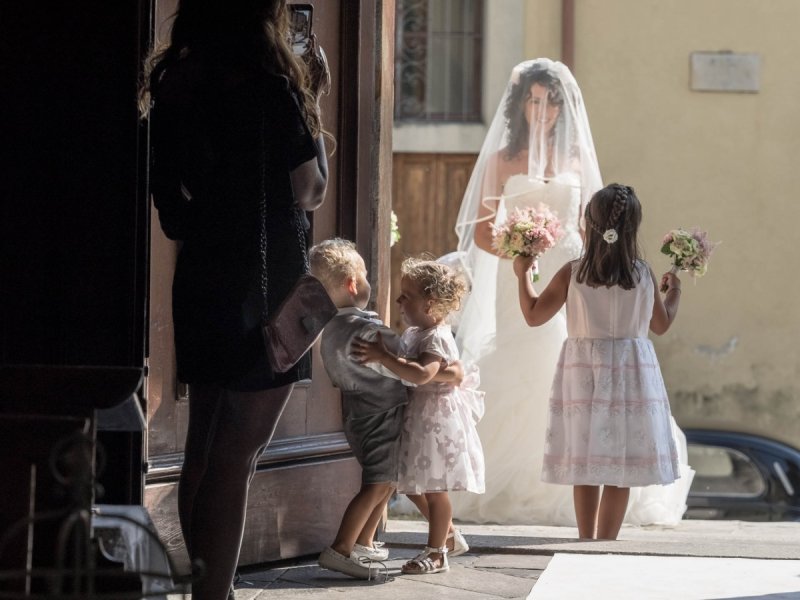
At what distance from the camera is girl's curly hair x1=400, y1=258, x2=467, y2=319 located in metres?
4.53

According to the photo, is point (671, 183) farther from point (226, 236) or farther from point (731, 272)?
point (226, 236)

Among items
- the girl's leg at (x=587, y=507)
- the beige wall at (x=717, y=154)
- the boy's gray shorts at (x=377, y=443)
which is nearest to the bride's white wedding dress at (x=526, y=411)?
the girl's leg at (x=587, y=507)

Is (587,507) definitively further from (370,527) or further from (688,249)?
(370,527)

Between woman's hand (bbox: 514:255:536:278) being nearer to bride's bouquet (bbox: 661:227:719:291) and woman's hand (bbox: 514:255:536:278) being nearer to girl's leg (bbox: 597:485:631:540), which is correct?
bride's bouquet (bbox: 661:227:719:291)

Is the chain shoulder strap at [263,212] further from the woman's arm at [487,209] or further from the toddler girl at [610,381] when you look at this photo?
the woman's arm at [487,209]

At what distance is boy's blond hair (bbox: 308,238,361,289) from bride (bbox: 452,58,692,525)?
267cm

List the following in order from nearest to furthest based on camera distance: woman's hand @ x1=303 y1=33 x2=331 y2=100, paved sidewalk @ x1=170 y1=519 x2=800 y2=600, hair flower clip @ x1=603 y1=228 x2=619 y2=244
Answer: woman's hand @ x1=303 y1=33 x2=331 y2=100 → paved sidewalk @ x1=170 y1=519 x2=800 y2=600 → hair flower clip @ x1=603 y1=228 x2=619 y2=244

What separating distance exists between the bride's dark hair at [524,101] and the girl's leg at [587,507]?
2.24 m

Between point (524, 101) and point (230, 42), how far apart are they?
4.32 meters

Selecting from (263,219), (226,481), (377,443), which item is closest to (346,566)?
(377,443)

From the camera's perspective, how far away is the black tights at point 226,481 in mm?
3055

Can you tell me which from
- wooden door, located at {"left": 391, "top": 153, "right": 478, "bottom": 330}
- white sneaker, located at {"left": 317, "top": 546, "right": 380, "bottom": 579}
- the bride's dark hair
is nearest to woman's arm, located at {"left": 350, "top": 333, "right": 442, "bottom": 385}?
white sneaker, located at {"left": 317, "top": 546, "right": 380, "bottom": 579}

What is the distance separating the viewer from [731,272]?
12.2 m

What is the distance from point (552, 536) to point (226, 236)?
289 cm
